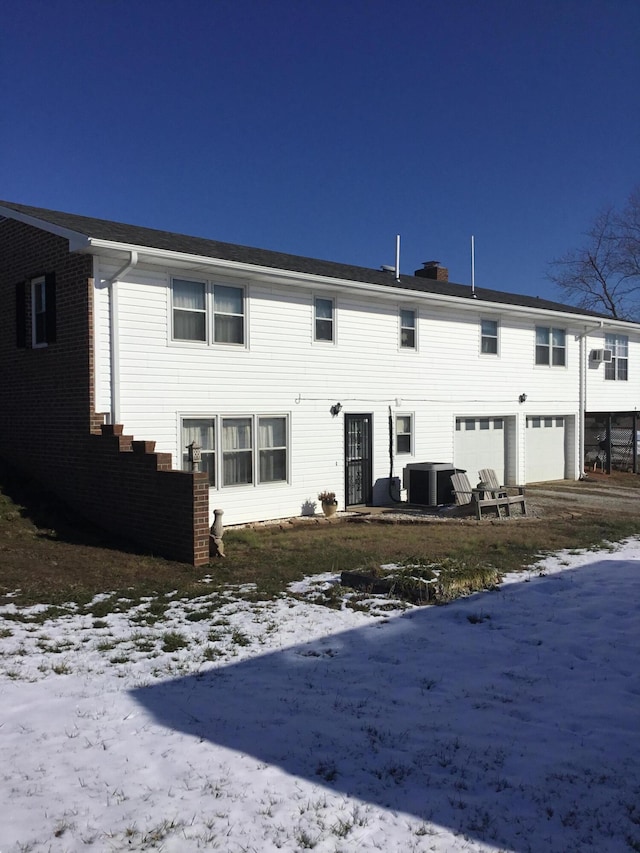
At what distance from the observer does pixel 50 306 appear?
12.4 m

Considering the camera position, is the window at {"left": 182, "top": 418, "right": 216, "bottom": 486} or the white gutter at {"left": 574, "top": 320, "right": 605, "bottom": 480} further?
the white gutter at {"left": 574, "top": 320, "right": 605, "bottom": 480}

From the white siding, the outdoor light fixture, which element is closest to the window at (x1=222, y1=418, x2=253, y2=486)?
the white siding

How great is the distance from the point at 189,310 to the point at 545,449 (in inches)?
497

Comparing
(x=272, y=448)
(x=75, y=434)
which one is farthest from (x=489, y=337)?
(x=75, y=434)

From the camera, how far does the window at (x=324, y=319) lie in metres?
15.0

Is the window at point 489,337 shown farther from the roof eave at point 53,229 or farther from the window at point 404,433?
the roof eave at point 53,229

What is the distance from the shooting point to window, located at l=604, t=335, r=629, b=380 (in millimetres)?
23486

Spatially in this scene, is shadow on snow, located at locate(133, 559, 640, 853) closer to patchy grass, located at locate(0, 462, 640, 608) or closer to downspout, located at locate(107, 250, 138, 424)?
patchy grass, located at locate(0, 462, 640, 608)

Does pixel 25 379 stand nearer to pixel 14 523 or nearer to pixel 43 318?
pixel 43 318

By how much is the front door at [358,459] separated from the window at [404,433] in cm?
97

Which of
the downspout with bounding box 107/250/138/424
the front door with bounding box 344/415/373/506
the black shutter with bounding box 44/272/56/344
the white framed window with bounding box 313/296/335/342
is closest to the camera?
the downspout with bounding box 107/250/138/424

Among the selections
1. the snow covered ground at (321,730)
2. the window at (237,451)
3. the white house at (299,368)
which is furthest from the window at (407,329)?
the snow covered ground at (321,730)

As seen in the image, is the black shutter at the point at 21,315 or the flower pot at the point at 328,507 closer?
the black shutter at the point at 21,315

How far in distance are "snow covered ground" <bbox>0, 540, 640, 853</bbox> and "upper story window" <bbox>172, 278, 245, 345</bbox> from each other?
6.74 meters
